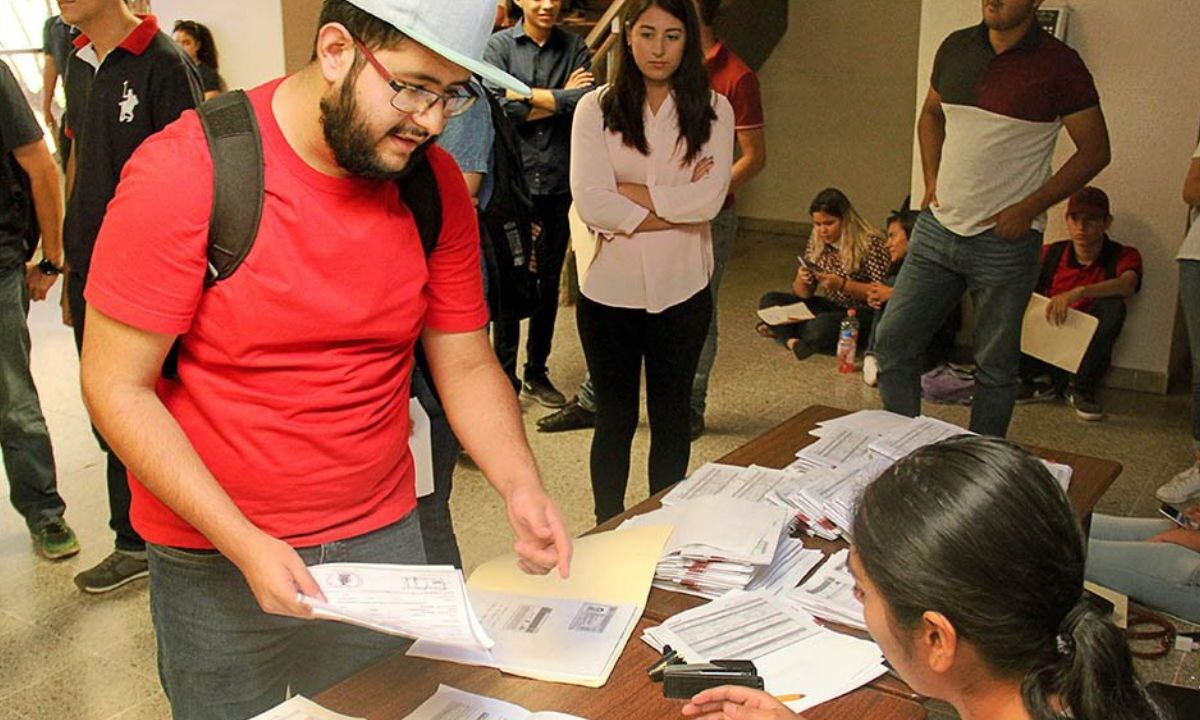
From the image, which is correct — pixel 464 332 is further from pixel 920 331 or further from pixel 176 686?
pixel 920 331

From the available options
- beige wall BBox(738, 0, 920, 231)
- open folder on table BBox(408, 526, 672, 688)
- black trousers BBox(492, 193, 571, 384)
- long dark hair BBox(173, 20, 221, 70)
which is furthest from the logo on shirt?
beige wall BBox(738, 0, 920, 231)

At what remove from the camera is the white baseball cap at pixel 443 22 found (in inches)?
55.2

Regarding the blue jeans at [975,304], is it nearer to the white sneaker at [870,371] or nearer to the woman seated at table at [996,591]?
the white sneaker at [870,371]

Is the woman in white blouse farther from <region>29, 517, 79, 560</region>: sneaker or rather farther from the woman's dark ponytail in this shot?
the woman's dark ponytail

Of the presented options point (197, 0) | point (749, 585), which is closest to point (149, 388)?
point (749, 585)

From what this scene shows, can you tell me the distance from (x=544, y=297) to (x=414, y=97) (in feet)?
10.2

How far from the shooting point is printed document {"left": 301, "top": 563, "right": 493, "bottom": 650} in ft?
4.50

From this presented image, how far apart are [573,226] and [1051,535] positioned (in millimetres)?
2287

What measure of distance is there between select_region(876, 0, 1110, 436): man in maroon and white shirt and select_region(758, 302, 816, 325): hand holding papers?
6.31ft

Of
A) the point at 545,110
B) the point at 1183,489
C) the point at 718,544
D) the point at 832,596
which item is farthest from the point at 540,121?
the point at 832,596

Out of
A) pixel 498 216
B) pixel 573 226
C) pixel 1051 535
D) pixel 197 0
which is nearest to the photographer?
pixel 1051 535

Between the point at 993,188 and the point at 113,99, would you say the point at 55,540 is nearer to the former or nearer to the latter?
the point at 113,99

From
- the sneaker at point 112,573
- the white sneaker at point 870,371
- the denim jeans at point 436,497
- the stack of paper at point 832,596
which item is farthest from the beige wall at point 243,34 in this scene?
the stack of paper at point 832,596

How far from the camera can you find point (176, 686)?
1.64 meters
